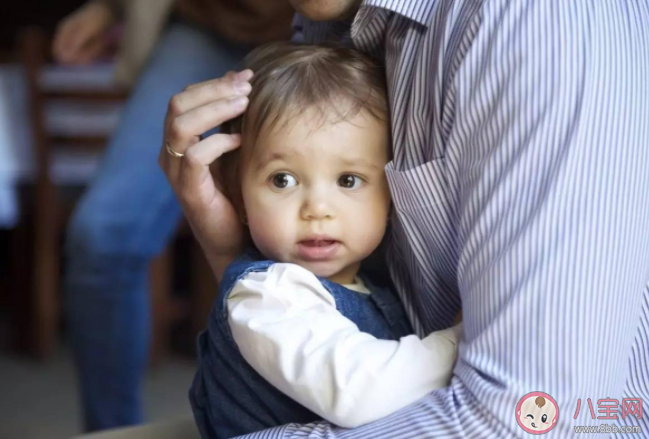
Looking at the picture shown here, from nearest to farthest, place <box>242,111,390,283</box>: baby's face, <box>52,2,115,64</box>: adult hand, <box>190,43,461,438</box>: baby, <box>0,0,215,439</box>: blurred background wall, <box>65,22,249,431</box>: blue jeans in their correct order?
<box>190,43,461,438</box>: baby < <box>242,111,390,283</box>: baby's face < <box>65,22,249,431</box>: blue jeans < <box>52,2,115,64</box>: adult hand < <box>0,0,215,439</box>: blurred background wall

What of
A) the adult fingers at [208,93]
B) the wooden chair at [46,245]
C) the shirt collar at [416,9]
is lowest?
the wooden chair at [46,245]

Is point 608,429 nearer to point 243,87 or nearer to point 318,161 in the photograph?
point 318,161

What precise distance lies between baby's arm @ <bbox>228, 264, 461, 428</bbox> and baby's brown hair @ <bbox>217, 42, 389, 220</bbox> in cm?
22

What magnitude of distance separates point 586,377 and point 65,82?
247 cm

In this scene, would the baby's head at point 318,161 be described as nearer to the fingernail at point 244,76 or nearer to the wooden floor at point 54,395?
the fingernail at point 244,76

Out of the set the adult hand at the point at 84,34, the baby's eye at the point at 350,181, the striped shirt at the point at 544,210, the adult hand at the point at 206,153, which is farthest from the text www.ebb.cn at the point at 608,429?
the adult hand at the point at 84,34

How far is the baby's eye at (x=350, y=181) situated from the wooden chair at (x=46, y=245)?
1.84m

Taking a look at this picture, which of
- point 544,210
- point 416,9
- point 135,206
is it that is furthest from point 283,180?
point 135,206

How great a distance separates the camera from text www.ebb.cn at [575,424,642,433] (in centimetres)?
76

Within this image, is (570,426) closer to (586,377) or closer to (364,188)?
(586,377)

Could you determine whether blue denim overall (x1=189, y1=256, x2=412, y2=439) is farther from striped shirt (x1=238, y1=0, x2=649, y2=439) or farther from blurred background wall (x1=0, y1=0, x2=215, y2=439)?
blurred background wall (x1=0, y1=0, x2=215, y2=439)

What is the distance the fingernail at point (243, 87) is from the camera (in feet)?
3.52

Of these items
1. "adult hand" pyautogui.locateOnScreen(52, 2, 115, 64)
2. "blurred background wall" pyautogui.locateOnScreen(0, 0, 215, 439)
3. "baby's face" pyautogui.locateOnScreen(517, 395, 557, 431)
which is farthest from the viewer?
"blurred background wall" pyautogui.locateOnScreen(0, 0, 215, 439)

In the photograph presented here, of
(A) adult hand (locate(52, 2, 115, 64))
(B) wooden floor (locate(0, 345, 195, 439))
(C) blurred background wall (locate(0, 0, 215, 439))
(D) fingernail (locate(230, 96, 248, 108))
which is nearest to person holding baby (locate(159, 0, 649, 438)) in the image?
(D) fingernail (locate(230, 96, 248, 108))
